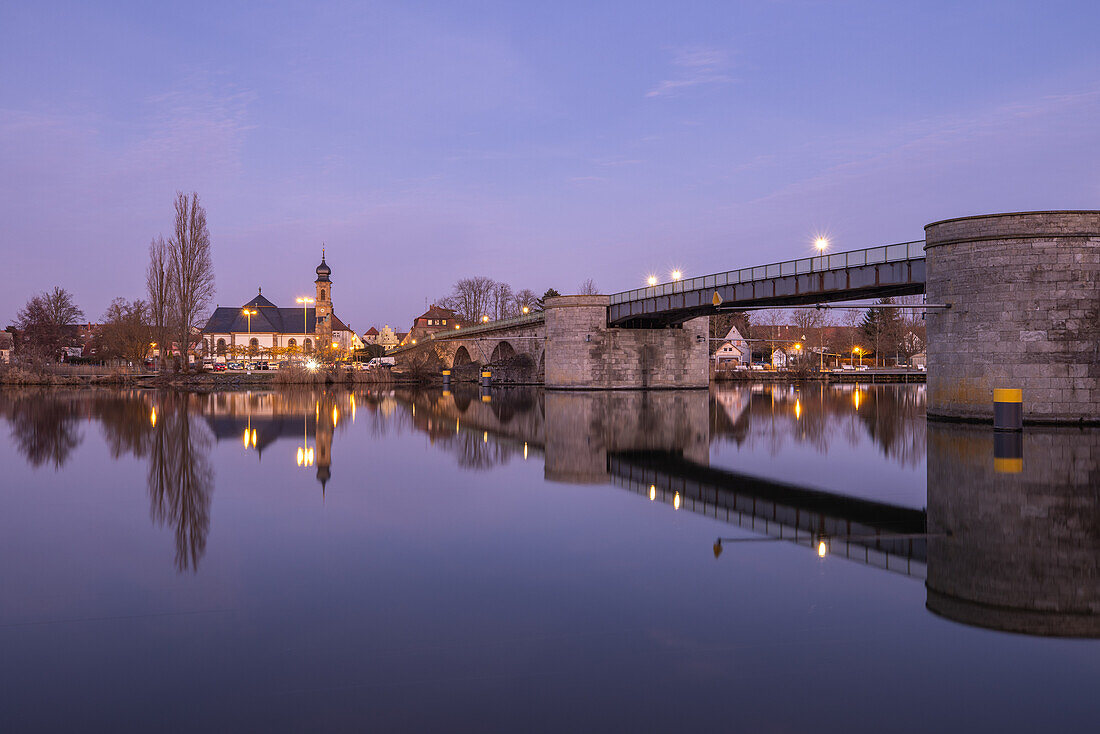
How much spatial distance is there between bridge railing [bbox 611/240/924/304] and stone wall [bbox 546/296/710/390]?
7.05ft

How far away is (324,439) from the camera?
22172 mm

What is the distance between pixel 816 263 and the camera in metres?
34.0

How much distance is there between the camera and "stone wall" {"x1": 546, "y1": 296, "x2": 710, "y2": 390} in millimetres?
49719

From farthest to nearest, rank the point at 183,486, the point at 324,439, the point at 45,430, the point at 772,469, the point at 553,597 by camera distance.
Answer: the point at 45,430 < the point at 324,439 < the point at 772,469 < the point at 183,486 < the point at 553,597

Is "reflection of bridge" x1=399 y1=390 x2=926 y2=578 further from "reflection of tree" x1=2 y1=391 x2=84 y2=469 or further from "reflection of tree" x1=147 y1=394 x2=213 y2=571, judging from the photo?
"reflection of tree" x1=2 y1=391 x2=84 y2=469

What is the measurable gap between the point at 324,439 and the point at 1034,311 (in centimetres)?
1959

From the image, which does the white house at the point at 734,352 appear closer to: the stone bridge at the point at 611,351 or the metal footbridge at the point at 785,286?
the stone bridge at the point at 611,351

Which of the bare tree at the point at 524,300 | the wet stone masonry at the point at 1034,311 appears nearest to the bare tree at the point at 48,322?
the bare tree at the point at 524,300

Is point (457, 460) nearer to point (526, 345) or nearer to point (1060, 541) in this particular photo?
point (1060, 541)

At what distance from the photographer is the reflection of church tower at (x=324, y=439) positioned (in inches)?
600

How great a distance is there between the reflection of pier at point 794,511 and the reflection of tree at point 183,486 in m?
6.19

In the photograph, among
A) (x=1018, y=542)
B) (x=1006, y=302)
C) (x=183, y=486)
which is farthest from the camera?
(x=1006, y=302)

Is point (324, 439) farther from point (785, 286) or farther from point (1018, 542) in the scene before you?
point (785, 286)

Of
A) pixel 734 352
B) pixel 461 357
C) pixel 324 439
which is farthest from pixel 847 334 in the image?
pixel 324 439
